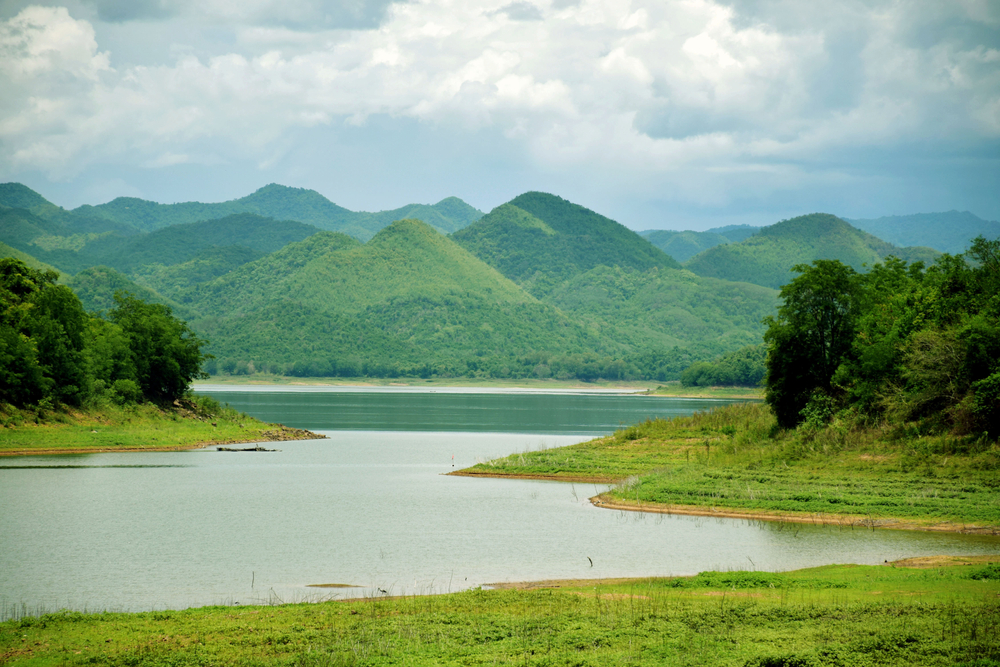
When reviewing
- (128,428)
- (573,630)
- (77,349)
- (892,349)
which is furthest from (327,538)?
Result: (77,349)

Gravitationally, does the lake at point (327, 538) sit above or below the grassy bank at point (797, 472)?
below

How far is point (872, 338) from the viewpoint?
168 ft

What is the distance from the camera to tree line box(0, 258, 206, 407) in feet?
203

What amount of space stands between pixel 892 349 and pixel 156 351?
5953 cm

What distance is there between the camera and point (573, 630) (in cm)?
1677

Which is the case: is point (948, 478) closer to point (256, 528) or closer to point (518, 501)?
point (518, 501)

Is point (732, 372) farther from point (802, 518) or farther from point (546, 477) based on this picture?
point (802, 518)

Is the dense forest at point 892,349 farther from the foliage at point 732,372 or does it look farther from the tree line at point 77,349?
the foliage at point 732,372

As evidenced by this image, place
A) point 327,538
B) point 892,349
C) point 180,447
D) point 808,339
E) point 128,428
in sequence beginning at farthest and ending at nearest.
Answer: point 180,447 → point 128,428 → point 808,339 → point 892,349 → point 327,538

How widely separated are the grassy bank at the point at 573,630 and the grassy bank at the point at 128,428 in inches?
1770

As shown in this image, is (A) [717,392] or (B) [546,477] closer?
(B) [546,477]

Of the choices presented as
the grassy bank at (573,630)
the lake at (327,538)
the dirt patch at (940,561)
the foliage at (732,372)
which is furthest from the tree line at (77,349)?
the foliage at (732,372)

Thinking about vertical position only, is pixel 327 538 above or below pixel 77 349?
below

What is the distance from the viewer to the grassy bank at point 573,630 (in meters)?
14.9
